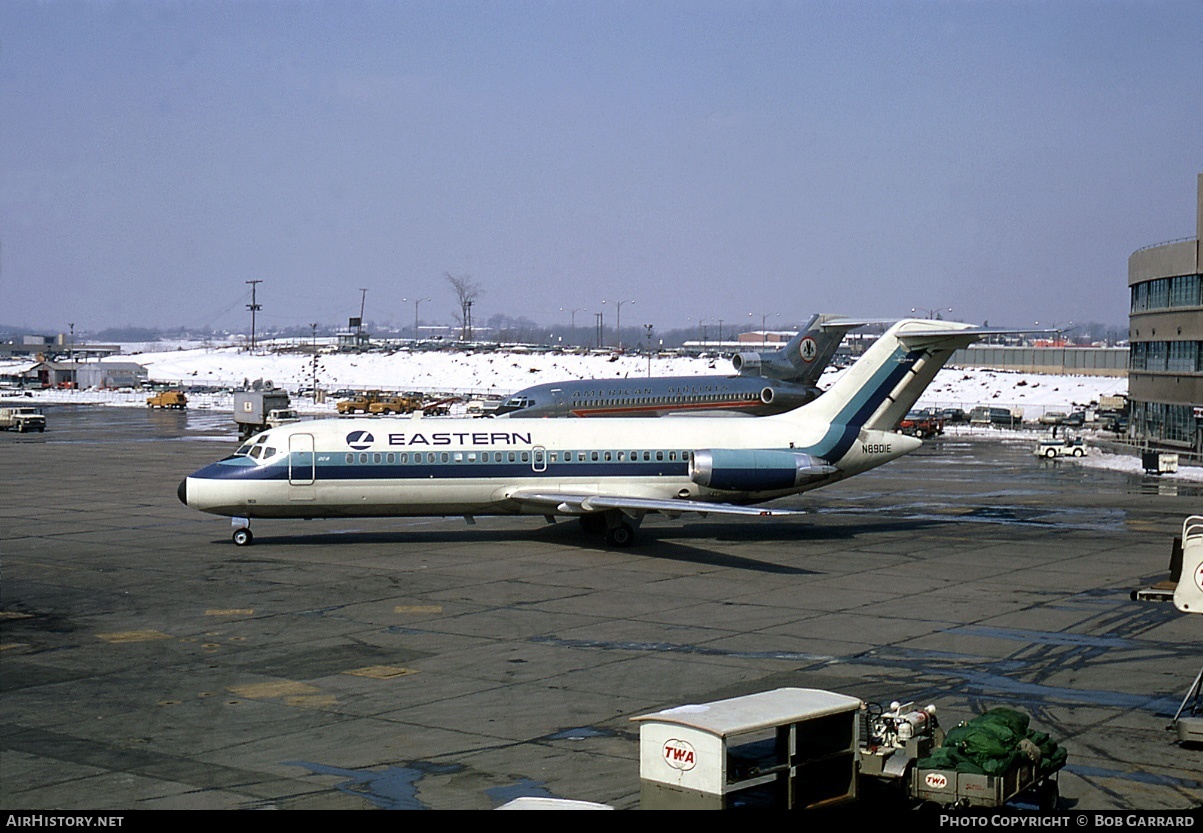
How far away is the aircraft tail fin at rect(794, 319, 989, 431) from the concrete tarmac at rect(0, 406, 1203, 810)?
141 inches

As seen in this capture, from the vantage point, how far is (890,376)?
3588 cm

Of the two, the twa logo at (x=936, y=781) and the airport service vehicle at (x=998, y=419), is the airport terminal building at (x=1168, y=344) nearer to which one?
the airport service vehicle at (x=998, y=419)

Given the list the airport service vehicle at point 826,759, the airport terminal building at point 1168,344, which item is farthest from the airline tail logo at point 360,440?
the airport terminal building at point 1168,344

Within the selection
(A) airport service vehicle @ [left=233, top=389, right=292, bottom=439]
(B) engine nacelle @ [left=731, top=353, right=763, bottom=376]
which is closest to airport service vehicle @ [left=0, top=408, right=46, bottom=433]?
(A) airport service vehicle @ [left=233, top=389, right=292, bottom=439]

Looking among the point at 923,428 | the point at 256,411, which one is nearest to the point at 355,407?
the point at 256,411

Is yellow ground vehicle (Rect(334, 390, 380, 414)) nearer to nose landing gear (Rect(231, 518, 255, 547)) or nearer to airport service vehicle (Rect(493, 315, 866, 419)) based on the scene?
airport service vehicle (Rect(493, 315, 866, 419))

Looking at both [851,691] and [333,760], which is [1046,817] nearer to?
[851,691]

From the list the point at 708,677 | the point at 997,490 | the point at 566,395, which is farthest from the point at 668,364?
the point at 708,677

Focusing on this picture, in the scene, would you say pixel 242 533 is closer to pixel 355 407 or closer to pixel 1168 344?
pixel 1168 344

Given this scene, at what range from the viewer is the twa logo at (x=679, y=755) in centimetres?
1216

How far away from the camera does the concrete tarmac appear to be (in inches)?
600

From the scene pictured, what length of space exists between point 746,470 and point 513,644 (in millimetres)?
13102

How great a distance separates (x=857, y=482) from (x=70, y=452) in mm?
40914

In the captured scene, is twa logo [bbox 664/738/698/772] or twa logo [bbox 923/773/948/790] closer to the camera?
twa logo [bbox 664/738/698/772]
